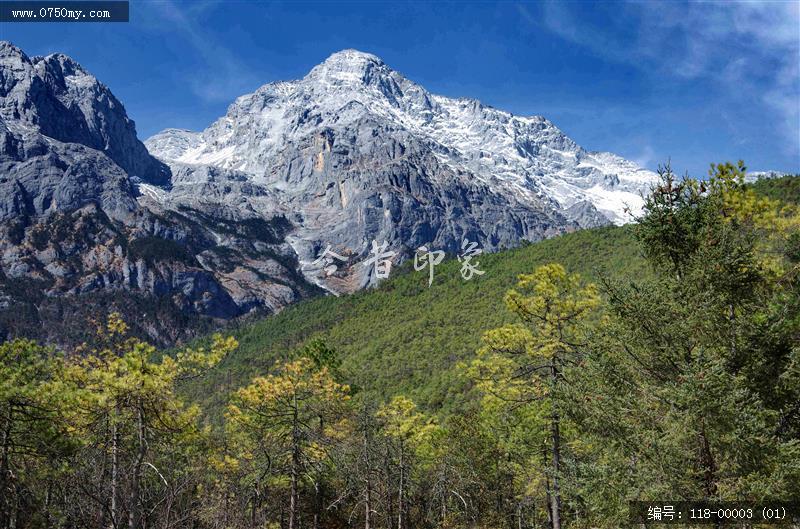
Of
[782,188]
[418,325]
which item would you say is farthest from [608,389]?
[418,325]

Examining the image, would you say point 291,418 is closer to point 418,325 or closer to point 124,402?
point 124,402

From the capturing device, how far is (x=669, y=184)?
15203 mm

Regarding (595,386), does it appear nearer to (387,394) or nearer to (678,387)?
(678,387)

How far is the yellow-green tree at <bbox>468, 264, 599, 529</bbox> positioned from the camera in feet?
55.7

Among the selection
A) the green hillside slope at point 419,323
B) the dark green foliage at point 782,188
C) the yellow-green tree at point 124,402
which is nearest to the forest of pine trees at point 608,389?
the yellow-green tree at point 124,402

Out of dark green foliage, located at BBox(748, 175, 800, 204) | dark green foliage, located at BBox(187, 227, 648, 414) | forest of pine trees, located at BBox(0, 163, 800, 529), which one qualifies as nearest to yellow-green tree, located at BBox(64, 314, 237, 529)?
forest of pine trees, located at BBox(0, 163, 800, 529)

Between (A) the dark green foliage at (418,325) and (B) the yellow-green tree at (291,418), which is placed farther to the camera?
(A) the dark green foliage at (418,325)

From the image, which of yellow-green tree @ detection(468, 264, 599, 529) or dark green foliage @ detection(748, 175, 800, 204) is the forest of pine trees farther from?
dark green foliage @ detection(748, 175, 800, 204)

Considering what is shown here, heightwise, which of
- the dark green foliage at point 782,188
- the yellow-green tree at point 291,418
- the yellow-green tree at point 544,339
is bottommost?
the yellow-green tree at point 291,418

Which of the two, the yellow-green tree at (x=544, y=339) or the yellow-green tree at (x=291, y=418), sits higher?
the yellow-green tree at (x=544, y=339)

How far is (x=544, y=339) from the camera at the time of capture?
17.1 meters

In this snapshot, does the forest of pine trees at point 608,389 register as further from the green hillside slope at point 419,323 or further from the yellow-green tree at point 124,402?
the green hillside slope at point 419,323

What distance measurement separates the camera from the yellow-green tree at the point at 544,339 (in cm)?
1699

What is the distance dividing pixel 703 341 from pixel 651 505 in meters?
3.79
